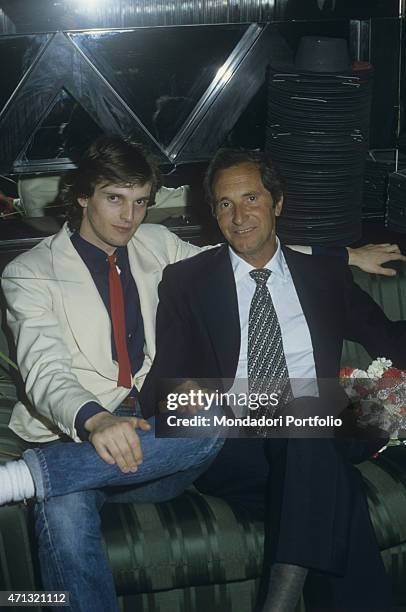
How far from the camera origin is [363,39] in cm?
326

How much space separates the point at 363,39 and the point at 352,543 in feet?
6.37

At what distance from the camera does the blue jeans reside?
6.29 feet

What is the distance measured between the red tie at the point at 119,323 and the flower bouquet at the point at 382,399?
22.3 inches

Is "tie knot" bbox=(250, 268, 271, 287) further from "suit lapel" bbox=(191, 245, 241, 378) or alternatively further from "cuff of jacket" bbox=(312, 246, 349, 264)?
"cuff of jacket" bbox=(312, 246, 349, 264)

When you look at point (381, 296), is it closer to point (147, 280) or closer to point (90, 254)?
point (147, 280)

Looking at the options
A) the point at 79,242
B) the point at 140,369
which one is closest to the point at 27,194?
the point at 79,242

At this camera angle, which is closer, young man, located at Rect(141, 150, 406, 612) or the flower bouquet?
young man, located at Rect(141, 150, 406, 612)

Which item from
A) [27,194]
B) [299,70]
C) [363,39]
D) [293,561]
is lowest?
[293,561]

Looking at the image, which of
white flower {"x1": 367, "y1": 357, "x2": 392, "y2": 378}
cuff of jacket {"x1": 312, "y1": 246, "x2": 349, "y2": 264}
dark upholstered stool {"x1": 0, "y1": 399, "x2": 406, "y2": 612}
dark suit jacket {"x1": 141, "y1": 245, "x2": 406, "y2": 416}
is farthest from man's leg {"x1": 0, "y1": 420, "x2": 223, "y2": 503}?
cuff of jacket {"x1": 312, "y1": 246, "x2": 349, "y2": 264}

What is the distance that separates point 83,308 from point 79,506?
21.1 inches

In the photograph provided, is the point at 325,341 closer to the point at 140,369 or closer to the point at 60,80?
the point at 140,369

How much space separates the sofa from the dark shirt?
35 cm

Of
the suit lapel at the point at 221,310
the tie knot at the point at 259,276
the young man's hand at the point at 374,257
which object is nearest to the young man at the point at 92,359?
the suit lapel at the point at 221,310

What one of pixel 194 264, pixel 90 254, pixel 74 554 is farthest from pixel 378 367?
pixel 74 554
